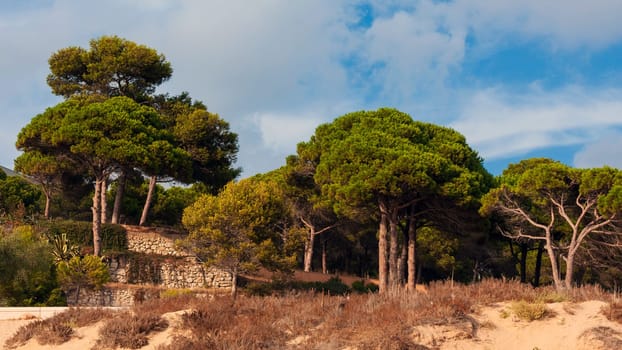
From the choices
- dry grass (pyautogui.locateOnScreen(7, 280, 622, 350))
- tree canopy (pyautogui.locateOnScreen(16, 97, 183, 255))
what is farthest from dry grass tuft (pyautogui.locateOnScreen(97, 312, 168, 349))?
tree canopy (pyautogui.locateOnScreen(16, 97, 183, 255))

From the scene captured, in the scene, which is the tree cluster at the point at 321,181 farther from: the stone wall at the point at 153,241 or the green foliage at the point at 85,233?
the stone wall at the point at 153,241

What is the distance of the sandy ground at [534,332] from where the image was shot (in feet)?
40.9

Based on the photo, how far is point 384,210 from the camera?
3091 centimetres

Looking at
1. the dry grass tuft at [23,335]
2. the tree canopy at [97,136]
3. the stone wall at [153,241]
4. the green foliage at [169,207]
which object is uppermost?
the tree canopy at [97,136]

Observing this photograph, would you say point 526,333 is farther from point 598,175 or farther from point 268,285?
point 268,285

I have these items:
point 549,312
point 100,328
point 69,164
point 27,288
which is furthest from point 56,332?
point 69,164

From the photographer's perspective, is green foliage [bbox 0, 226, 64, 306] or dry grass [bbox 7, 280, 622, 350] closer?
dry grass [bbox 7, 280, 622, 350]

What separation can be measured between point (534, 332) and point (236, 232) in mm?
21579

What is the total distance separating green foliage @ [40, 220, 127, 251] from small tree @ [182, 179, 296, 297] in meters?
5.25

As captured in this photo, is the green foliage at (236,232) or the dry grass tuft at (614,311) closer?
the dry grass tuft at (614,311)

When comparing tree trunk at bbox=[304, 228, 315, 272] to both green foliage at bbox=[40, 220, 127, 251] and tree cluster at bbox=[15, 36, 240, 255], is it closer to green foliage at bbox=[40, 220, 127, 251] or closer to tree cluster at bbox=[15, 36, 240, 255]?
tree cluster at bbox=[15, 36, 240, 255]

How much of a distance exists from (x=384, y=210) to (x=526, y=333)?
17994 mm

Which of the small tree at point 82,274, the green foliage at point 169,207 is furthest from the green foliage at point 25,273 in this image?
the green foliage at point 169,207

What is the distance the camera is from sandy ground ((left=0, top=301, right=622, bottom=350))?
12.5 meters
